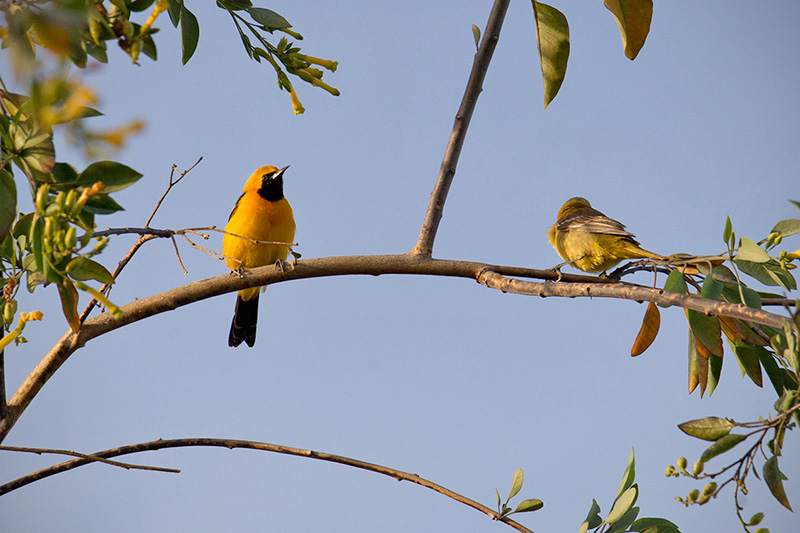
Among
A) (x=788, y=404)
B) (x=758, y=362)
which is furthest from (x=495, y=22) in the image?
(x=758, y=362)

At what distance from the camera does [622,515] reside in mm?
1750

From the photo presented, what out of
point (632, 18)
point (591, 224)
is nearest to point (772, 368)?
point (632, 18)

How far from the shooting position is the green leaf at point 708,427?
1.63 m

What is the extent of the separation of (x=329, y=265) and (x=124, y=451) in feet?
2.53

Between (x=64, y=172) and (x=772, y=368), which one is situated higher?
(x=772, y=368)

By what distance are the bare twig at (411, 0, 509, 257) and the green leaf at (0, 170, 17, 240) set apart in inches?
40.6

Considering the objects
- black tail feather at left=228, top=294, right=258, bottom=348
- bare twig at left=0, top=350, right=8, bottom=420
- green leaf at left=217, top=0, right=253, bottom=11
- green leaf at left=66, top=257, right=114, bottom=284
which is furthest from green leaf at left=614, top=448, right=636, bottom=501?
black tail feather at left=228, top=294, right=258, bottom=348

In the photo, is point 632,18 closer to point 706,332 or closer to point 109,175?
point 706,332

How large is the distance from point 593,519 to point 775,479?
1.51 ft

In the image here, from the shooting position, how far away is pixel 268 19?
245 centimetres

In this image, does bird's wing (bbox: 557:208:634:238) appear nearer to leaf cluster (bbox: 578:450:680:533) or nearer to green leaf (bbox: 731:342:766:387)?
green leaf (bbox: 731:342:766:387)

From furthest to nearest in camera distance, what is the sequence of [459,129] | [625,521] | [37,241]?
1. [459,129]
2. [625,521]
3. [37,241]

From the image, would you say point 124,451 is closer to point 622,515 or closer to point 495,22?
point 622,515

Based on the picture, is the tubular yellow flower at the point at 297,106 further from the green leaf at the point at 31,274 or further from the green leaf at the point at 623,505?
the green leaf at the point at 623,505
